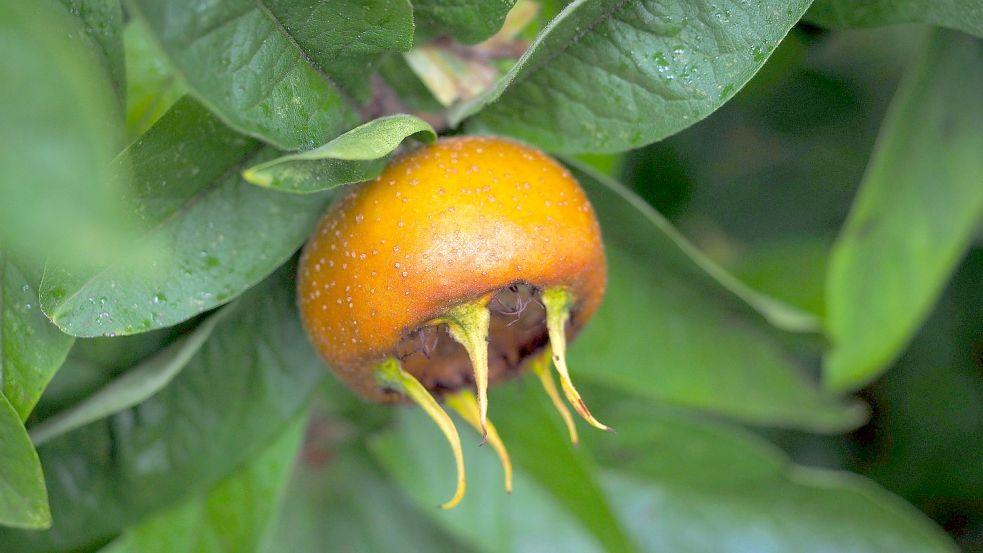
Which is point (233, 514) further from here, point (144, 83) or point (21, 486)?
point (144, 83)

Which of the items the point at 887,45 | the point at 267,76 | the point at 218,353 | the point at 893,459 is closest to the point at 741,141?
the point at 887,45

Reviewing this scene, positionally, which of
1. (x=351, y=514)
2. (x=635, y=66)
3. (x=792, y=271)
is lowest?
(x=792, y=271)

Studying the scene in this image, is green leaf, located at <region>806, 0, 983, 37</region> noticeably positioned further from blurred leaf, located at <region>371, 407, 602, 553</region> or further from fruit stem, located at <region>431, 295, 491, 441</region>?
blurred leaf, located at <region>371, 407, 602, 553</region>

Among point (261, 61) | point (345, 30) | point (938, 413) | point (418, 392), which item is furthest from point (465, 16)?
point (938, 413)

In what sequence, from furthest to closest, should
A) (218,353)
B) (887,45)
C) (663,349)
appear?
(887,45) → (663,349) → (218,353)

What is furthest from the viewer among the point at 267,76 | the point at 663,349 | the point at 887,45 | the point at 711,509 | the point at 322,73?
the point at 887,45

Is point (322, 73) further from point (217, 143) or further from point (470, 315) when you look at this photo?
point (470, 315)

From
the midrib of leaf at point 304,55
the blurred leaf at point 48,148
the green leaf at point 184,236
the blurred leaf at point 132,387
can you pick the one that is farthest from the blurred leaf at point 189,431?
the blurred leaf at point 48,148
